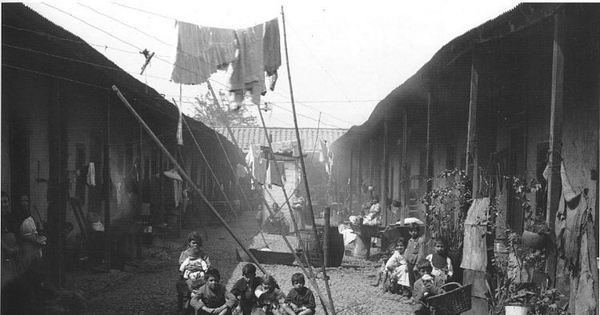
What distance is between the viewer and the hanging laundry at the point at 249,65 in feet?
29.9

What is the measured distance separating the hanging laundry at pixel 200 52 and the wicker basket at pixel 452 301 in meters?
4.51

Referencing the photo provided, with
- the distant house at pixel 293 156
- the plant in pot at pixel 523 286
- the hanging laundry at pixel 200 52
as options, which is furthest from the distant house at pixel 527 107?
the distant house at pixel 293 156

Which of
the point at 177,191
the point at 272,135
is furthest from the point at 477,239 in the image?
the point at 272,135

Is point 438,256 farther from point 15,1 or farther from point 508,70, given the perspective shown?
point 15,1

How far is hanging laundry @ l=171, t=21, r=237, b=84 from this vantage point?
8.48m

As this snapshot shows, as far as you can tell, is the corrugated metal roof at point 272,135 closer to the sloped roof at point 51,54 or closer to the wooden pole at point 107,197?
the wooden pole at point 107,197

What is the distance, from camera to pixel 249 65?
363 inches

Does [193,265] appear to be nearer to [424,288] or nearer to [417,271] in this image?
[424,288]

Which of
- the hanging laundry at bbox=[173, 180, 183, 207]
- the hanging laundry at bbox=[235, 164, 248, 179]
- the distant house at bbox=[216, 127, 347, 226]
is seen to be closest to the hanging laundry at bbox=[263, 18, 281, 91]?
the hanging laundry at bbox=[173, 180, 183, 207]

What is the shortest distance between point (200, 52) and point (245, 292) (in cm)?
354

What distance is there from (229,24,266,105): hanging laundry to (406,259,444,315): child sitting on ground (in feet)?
11.7

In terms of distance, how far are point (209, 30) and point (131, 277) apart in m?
5.34

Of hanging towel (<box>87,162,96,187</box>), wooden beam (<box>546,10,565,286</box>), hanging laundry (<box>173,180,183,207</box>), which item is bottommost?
Result: hanging laundry (<box>173,180,183,207</box>)

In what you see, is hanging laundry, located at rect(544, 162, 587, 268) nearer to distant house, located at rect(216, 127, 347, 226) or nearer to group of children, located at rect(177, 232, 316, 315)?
group of children, located at rect(177, 232, 316, 315)
